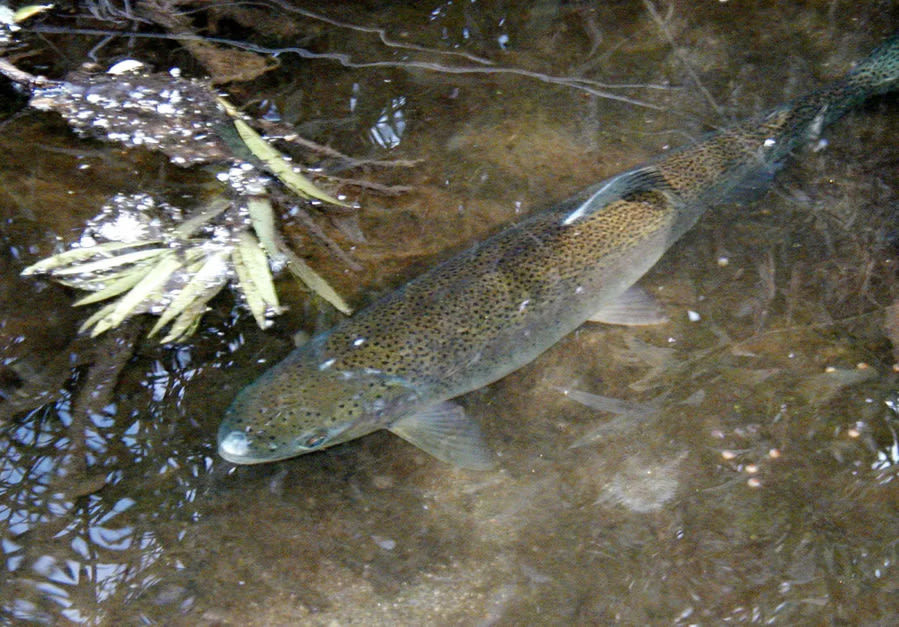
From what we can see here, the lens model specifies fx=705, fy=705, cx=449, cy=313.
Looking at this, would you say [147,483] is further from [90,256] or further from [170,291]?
[90,256]

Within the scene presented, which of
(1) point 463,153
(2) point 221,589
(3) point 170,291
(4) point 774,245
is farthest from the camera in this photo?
(1) point 463,153

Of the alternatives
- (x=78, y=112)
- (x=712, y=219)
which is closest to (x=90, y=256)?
(x=78, y=112)

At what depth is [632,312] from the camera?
3.58 metres

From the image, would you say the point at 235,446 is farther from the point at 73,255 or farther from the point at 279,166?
the point at 279,166

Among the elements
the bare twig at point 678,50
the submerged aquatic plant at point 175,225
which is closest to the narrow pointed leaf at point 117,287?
the submerged aquatic plant at point 175,225

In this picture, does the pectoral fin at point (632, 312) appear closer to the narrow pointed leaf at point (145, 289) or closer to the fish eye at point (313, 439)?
the fish eye at point (313, 439)

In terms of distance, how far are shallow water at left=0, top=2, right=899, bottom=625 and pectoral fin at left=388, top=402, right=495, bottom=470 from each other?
0.09m

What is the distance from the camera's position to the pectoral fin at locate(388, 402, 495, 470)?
10.1 ft

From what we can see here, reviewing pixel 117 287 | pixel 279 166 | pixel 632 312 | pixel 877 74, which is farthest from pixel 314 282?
pixel 877 74

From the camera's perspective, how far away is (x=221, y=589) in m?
2.77

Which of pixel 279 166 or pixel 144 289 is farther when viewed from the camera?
pixel 279 166

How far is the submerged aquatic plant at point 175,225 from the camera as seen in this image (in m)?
3.35

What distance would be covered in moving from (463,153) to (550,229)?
0.87 metres

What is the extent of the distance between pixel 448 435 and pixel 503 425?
290 mm
